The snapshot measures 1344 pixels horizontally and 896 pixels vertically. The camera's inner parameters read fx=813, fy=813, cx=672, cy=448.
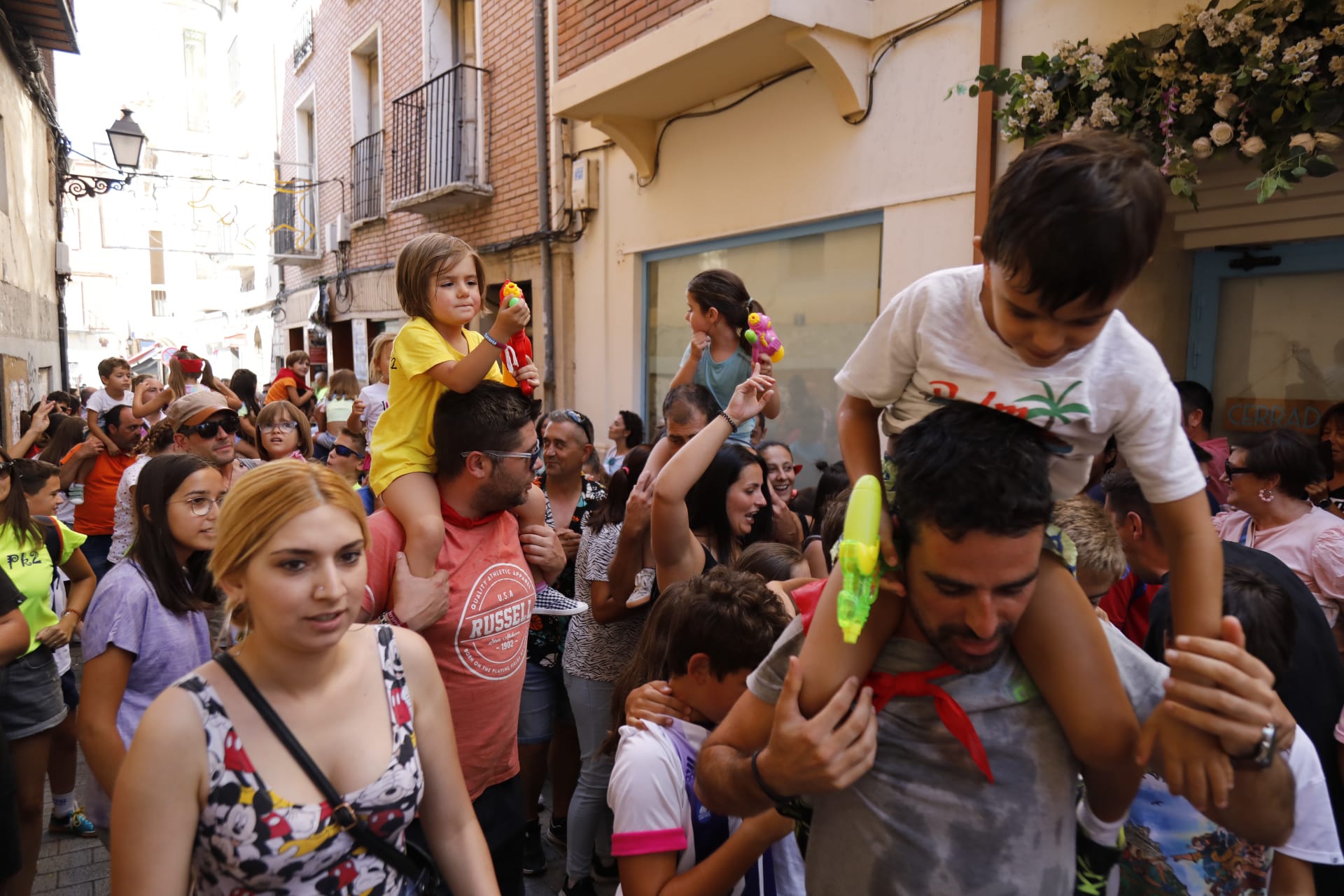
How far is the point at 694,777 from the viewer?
6.64 ft

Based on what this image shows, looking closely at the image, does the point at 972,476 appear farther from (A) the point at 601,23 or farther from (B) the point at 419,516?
(A) the point at 601,23

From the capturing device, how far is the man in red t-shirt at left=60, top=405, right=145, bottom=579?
19.7 feet

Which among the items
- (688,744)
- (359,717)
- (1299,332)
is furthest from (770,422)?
(359,717)

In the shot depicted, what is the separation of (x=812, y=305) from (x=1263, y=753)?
5.59m

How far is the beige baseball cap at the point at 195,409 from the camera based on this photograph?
4391 mm

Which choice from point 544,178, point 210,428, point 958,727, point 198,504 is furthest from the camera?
point 544,178

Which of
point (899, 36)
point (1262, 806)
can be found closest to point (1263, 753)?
point (1262, 806)

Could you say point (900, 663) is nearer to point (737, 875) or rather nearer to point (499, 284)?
point (737, 875)

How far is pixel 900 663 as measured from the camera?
4.60 ft

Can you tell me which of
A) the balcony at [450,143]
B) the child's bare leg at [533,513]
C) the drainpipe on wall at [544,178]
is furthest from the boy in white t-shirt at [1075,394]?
the balcony at [450,143]

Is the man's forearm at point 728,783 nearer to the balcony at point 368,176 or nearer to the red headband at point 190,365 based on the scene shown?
the red headband at point 190,365

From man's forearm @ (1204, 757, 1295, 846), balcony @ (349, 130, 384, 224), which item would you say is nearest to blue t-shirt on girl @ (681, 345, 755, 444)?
man's forearm @ (1204, 757, 1295, 846)

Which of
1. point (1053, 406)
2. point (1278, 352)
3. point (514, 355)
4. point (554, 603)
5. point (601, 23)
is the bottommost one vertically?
point (554, 603)

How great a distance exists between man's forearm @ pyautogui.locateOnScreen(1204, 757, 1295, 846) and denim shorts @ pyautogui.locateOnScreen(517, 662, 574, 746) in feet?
9.40
